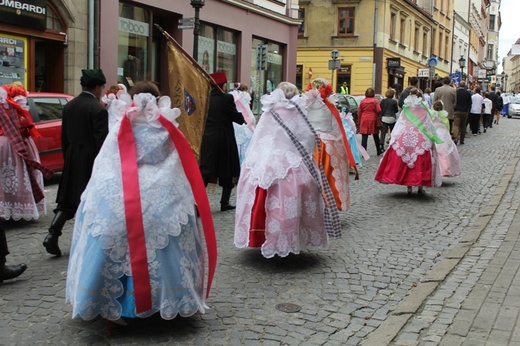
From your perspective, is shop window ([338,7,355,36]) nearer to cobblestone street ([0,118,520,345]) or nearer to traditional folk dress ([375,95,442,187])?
traditional folk dress ([375,95,442,187])

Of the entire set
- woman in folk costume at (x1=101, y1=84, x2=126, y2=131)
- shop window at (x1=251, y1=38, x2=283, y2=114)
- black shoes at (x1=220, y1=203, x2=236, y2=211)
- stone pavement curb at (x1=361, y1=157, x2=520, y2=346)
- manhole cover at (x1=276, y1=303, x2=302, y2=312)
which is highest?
shop window at (x1=251, y1=38, x2=283, y2=114)

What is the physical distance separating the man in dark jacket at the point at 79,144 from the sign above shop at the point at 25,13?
Answer: 329 inches

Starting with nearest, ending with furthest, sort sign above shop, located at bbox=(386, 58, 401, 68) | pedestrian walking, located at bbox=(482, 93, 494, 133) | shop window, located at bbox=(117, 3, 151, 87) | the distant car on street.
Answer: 1. shop window, located at bbox=(117, 3, 151, 87)
2. the distant car on street
3. pedestrian walking, located at bbox=(482, 93, 494, 133)
4. sign above shop, located at bbox=(386, 58, 401, 68)

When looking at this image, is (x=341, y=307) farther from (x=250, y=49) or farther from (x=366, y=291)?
(x=250, y=49)

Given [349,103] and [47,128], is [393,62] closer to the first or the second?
[349,103]

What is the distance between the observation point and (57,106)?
11.3 m

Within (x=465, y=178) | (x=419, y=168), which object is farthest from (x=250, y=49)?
(x=419, y=168)

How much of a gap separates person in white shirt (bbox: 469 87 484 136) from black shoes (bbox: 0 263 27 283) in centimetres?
1967

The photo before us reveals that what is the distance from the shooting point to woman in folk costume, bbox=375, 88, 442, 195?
1002cm

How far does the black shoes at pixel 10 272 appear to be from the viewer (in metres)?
5.45

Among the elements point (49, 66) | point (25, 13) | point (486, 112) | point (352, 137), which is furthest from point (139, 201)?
point (486, 112)

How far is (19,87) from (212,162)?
2.60 m

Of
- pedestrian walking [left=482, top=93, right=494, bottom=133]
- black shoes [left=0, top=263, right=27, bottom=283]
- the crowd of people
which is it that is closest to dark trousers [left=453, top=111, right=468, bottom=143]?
pedestrian walking [left=482, top=93, right=494, bottom=133]

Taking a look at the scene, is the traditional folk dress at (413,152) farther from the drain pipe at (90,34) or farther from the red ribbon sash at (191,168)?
the drain pipe at (90,34)
